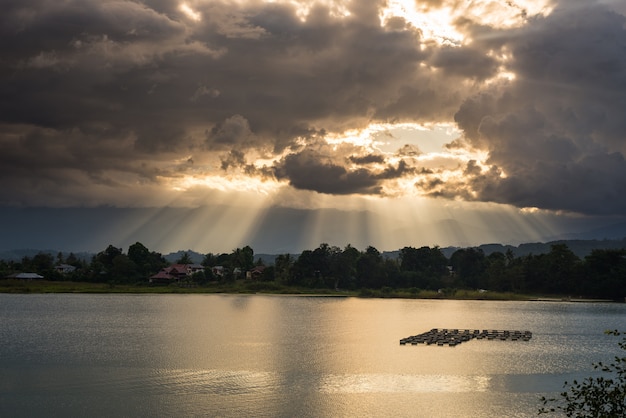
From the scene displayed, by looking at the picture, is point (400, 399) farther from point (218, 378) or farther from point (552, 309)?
point (552, 309)

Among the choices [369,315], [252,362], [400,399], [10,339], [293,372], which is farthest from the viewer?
[369,315]

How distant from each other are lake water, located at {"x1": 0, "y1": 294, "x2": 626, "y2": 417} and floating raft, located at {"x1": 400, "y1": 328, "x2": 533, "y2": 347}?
239 centimetres

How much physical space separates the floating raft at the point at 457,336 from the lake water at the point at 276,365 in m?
2.39

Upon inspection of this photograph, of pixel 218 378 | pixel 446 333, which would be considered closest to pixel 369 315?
pixel 446 333

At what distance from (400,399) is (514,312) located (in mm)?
111048

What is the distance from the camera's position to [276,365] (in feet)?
230

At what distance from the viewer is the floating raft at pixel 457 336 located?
309ft

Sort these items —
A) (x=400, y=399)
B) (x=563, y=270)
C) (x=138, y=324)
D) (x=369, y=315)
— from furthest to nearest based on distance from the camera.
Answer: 1. (x=563, y=270)
2. (x=369, y=315)
3. (x=138, y=324)
4. (x=400, y=399)

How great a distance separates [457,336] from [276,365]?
40433mm

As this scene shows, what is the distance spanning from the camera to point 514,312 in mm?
155625

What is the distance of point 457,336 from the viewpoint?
9988 centimetres

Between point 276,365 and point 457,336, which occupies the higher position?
point 457,336

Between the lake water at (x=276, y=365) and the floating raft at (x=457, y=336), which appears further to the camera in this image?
the floating raft at (x=457, y=336)

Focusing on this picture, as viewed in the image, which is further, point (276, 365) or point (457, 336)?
→ point (457, 336)
